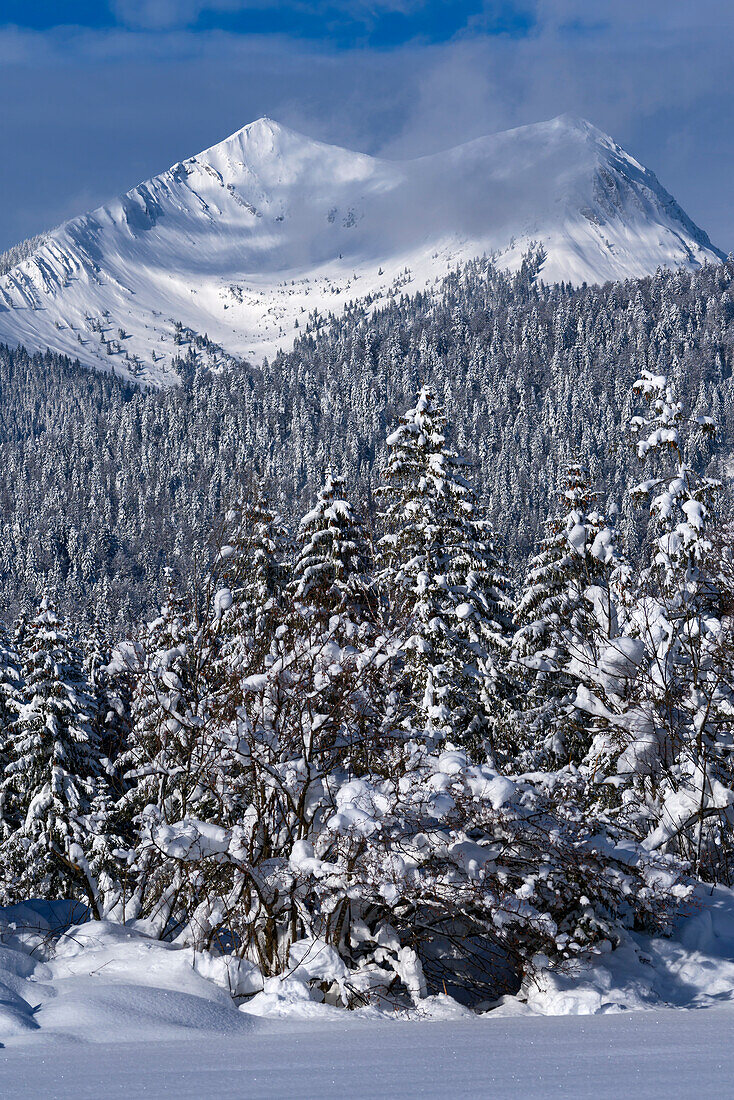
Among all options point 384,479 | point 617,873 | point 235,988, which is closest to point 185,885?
point 235,988

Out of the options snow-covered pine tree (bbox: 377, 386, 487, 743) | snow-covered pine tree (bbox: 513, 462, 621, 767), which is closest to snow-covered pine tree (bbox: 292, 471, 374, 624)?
snow-covered pine tree (bbox: 377, 386, 487, 743)

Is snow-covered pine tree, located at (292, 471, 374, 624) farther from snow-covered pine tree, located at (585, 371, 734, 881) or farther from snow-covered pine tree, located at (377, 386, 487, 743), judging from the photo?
snow-covered pine tree, located at (585, 371, 734, 881)

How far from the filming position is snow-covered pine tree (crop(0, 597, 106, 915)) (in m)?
19.9

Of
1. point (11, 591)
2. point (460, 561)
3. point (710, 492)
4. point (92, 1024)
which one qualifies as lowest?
point (92, 1024)

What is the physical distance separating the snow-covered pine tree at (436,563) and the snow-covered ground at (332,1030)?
9979mm

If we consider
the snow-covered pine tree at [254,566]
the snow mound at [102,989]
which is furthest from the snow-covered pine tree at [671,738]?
the snow-covered pine tree at [254,566]

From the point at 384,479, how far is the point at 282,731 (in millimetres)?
13086

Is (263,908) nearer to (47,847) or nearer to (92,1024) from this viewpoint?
(92,1024)

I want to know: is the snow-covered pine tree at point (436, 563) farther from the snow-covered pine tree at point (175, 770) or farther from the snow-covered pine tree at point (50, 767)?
the snow-covered pine tree at point (50, 767)

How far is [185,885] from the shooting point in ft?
27.7

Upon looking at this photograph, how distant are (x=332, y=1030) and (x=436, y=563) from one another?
14537 millimetres

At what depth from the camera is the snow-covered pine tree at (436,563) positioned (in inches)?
731

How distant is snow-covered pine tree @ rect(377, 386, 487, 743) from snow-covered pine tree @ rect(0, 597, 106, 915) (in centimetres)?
825

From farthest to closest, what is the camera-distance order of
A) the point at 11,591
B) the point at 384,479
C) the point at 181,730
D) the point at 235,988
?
1. the point at 11,591
2. the point at 384,479
3. the point at 181,730
4. the point at 235,988
